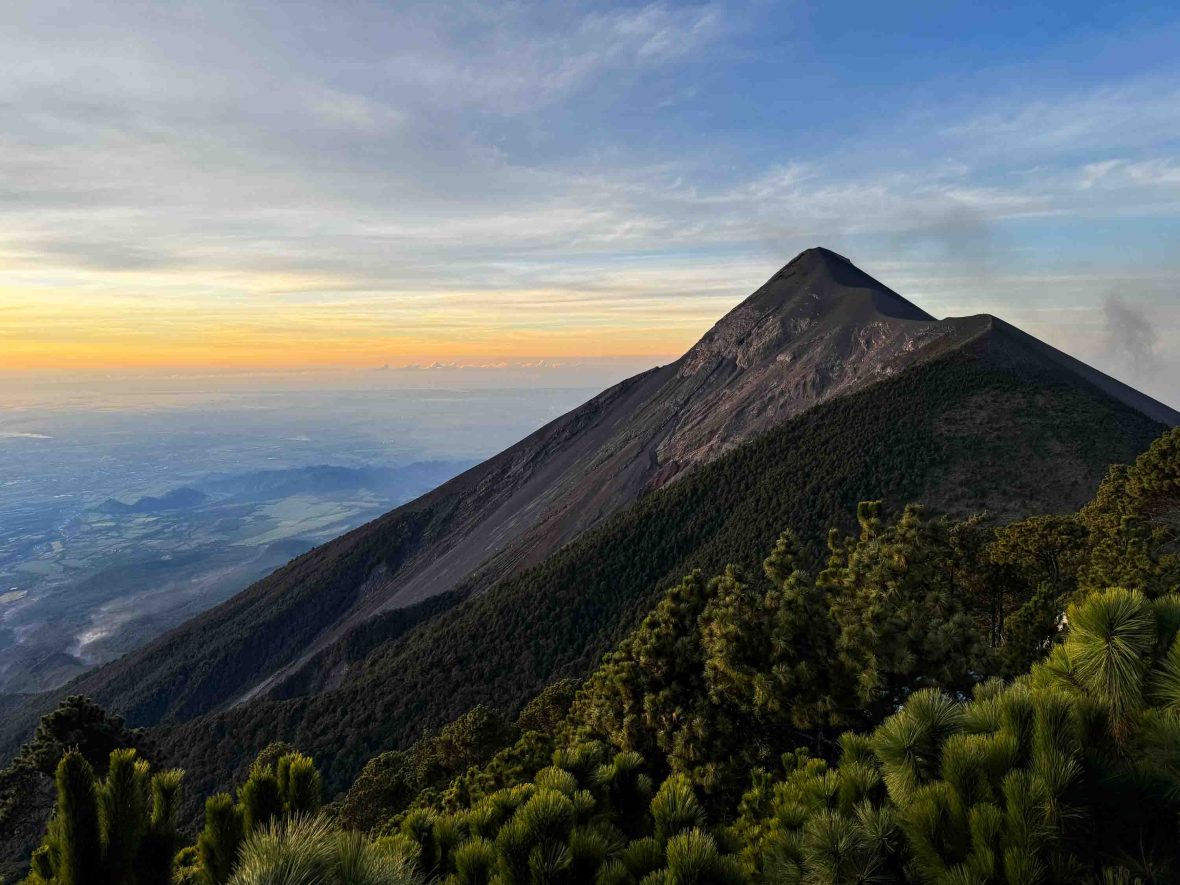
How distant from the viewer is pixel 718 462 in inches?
3519

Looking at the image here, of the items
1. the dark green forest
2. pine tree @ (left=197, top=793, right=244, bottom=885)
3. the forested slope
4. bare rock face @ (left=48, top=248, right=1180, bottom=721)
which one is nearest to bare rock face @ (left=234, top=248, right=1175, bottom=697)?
bare rock face @ (left=48, top=248, right=1180, bottom=721)

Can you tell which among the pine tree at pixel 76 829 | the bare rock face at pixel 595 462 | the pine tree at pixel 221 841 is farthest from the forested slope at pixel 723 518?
the pine tree at pixel 76 829

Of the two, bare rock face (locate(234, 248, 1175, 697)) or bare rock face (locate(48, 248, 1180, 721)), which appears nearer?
bare rock face (locate(48, 248, 1180, 721))

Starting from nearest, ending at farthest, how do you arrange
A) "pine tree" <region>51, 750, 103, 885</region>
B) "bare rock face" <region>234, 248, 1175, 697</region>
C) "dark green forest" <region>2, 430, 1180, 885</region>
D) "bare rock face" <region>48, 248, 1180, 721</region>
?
"dark green forest" <region>2, 430, 1180, 885</region>, "pine tree" <region>51, 750, 103, 885</region>, "bare rock face" <region>48, 248, 1180, 721</region>, "bare rock face" <region>234, 248, 1175, 697</region>

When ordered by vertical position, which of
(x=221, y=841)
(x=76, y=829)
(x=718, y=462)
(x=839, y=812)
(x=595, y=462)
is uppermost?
(x=76, y=829)

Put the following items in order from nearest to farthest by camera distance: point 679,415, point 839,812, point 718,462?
point 839,812 → point 718,462 → point 679,415

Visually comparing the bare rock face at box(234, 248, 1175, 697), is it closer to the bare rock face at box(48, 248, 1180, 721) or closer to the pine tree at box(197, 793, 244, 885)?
the bare rock face at box(48, 248, 1180, 721)

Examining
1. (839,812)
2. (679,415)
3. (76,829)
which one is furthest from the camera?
(679,415)

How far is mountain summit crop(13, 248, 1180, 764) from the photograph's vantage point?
6638 centimetres

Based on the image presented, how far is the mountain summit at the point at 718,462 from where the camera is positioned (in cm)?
6638

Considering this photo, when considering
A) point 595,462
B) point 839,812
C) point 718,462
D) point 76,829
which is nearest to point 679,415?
point 595,462

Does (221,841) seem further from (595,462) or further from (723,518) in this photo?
(595,462)

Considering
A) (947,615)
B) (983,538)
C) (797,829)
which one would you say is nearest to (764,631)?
(947,615)

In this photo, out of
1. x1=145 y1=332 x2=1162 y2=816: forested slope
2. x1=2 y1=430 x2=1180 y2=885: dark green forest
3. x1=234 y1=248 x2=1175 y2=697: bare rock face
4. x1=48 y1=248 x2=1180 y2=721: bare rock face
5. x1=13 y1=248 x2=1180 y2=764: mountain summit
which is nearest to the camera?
x1=2 y1=430 x2=1180 y2=885: dark green forest
